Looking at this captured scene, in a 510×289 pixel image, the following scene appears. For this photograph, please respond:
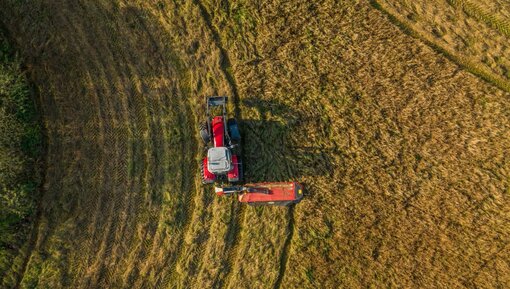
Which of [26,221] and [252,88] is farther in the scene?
[252,88]

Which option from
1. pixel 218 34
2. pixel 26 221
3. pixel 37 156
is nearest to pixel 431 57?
pixel 218 34

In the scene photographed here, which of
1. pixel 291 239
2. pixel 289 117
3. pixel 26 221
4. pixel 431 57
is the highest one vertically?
pixel 431 57

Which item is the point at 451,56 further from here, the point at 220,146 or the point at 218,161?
the point at 218,161

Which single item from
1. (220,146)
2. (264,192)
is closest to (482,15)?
(264,192)

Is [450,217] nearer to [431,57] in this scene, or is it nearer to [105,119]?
[431,57]

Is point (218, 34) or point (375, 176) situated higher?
point (218, 34)

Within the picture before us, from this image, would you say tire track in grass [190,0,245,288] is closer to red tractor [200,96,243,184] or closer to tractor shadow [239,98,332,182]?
tractor shadow [239,98,332,182]

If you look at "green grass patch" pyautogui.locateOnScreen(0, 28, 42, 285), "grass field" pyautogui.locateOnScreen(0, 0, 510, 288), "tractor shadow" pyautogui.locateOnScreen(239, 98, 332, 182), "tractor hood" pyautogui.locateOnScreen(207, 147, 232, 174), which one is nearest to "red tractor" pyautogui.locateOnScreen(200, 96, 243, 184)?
"tractor hood" pyautogui.locateOnScreen(207, 147, 232, 174)
